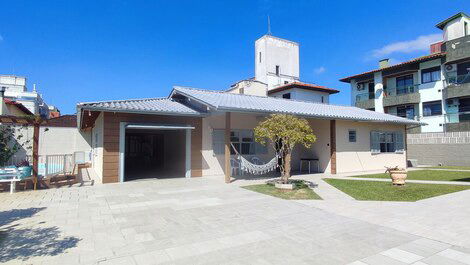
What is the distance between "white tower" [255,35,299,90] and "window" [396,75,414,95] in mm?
13739

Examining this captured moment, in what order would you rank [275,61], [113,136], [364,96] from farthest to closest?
1. [275,61]
2. [364,96]
3. [113,136]

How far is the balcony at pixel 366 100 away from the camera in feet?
90.1

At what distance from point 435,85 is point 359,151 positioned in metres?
13.5

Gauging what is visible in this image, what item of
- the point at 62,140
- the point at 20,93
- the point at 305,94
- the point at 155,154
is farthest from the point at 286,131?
the point at 20,93

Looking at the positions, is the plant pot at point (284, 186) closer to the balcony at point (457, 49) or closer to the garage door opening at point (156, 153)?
the garage door opening at point (156, 153)

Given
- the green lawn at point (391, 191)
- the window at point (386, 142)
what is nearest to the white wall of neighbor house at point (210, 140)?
the green lawn at point (391, 191)

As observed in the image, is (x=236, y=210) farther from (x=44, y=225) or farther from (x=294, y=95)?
(x=294, y=95)

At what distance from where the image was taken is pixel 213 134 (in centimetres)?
1243

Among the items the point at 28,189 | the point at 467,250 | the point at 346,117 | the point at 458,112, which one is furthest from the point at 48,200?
the point at 458,112

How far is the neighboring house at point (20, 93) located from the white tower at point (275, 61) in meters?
24.9

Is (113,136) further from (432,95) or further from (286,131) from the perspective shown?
(432,95)

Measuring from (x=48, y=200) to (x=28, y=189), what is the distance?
8.14ft

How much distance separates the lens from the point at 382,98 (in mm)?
26312

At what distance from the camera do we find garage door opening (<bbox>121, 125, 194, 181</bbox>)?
1218cm
